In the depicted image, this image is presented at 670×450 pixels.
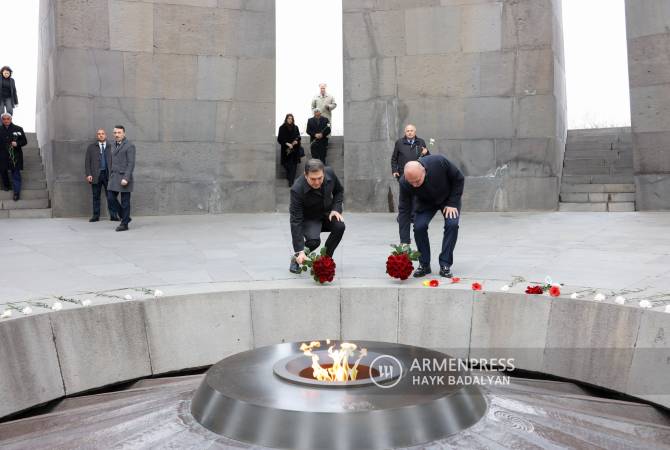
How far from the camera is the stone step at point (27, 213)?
1255 centimetres

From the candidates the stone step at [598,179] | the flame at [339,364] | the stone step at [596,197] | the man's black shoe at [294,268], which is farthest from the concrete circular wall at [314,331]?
the stone step at [598,179]

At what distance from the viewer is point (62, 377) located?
5113mm

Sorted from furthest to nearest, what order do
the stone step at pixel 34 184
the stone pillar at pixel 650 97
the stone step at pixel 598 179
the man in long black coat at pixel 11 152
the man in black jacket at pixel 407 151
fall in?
the stone step at pixel 598 179 < the stone step at pixel 34 184 < the man in long black coat at pixel 11 152 < the stone pillar at pixel 650 97 < the man in black jacket at pixel 407 151

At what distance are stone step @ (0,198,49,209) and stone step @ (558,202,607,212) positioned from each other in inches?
409

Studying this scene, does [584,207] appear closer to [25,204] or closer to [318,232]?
[318,232]

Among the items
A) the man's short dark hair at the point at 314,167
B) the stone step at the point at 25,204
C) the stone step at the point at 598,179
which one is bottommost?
the stone step at the point at 25,204

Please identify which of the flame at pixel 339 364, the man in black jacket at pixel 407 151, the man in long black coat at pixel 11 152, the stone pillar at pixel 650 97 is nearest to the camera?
the flame at pixel 339 364

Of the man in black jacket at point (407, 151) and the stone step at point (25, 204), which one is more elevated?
the man in black jacket at point (407, 151)

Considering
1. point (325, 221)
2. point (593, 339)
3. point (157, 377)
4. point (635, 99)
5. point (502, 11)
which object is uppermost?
point (502, 11)

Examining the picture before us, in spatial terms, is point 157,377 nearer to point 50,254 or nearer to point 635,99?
point 50,254

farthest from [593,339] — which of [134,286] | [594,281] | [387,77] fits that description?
[387,77]

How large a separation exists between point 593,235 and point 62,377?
24.0 ft

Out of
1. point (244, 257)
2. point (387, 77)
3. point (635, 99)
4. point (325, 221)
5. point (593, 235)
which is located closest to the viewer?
point (325, 221)

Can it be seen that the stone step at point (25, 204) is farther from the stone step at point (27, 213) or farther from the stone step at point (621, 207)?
the stone step at point (621, 207)
